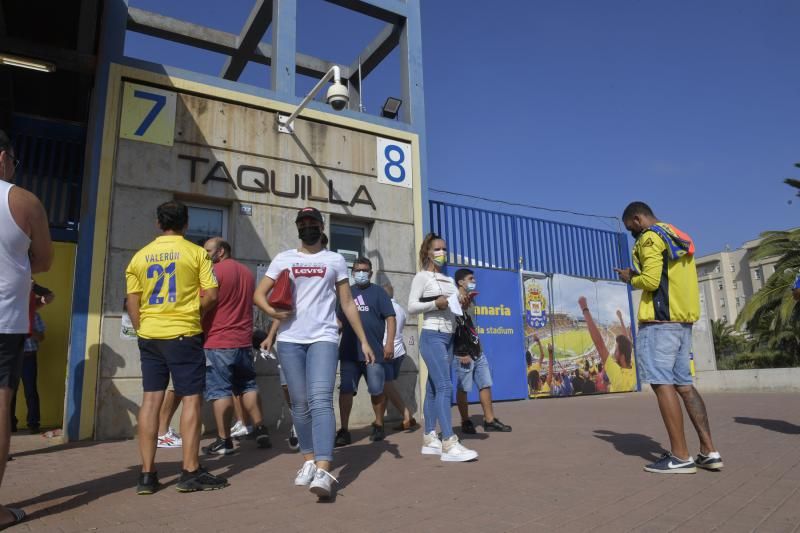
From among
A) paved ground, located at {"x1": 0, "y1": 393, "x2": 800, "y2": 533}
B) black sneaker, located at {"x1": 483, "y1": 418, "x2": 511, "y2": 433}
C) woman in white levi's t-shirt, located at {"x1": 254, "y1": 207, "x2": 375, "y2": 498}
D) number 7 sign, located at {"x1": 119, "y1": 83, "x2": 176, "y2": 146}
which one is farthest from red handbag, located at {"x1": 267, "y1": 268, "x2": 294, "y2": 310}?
number 7 sign, located at {"x1": 119, "y1": 83, "x2": 176, "y2": 146}

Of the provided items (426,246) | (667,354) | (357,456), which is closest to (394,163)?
(426,246)

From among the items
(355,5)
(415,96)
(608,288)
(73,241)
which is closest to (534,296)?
(608,288)

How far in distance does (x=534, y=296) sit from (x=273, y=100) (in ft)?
23.0

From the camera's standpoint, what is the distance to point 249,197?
7328 mm

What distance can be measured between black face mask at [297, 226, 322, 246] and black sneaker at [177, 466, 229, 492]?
5.44 ft

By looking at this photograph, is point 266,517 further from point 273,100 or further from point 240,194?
point 273,100

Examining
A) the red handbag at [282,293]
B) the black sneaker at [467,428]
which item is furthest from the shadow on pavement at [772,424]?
the red handbag at [282,293]

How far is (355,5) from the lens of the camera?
29.6ft

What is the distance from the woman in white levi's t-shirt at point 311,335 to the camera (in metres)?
3.47

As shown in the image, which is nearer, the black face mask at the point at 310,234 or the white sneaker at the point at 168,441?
the black face mask at the point at 310,234

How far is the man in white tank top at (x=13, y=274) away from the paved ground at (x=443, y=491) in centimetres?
56

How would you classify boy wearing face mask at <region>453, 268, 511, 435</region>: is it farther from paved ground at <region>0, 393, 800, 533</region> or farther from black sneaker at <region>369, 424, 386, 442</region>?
black sneaker at <region>369, 424, 386, 442</region>

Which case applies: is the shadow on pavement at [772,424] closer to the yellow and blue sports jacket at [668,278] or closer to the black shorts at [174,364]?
the yellow and blue sports jacket at [668,278]

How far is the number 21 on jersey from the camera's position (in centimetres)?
372
